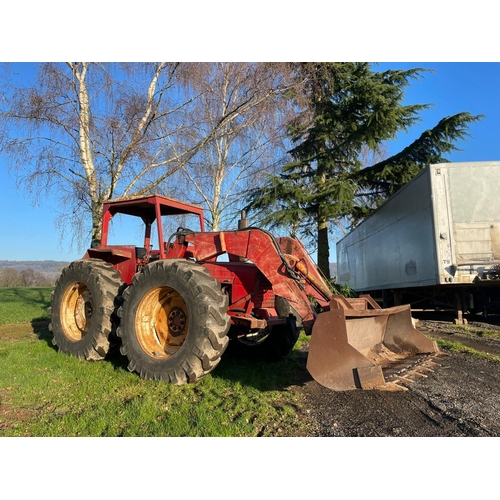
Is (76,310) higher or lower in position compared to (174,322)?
higher

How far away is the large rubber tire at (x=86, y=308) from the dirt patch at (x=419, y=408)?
2926 millimetres

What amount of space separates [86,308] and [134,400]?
3.01 metres

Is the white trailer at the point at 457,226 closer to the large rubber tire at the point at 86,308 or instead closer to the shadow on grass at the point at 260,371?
the shadow on grass at the point at 260,371

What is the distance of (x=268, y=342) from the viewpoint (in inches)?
242

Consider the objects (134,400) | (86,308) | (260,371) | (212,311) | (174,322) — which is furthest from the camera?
(86,308)

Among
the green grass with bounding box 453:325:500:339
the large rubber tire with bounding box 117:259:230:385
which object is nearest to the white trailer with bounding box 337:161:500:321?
the green grass with bounding box 453:325:500:339

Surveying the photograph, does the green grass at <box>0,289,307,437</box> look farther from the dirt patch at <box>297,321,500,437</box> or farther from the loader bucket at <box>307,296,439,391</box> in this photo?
the loader bucket at <box>307,296,439,391</box>

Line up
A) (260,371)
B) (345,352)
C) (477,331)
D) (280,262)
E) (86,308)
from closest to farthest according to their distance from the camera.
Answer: (345,352) < (280,262) < (260,371) < (86,308) < (477,331)

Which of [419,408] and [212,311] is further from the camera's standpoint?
[212,311]

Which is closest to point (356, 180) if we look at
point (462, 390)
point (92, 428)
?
point (462, 390)

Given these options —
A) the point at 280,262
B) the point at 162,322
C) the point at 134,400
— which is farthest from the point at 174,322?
the point at 280,262

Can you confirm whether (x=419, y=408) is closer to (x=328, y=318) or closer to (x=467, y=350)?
(x=328, y=318)

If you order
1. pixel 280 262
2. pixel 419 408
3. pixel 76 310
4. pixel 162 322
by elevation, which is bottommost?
pixel 419 408

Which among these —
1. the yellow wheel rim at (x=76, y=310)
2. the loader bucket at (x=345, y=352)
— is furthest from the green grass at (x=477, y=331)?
the yellow wheel rim at (x=76, y=310)
